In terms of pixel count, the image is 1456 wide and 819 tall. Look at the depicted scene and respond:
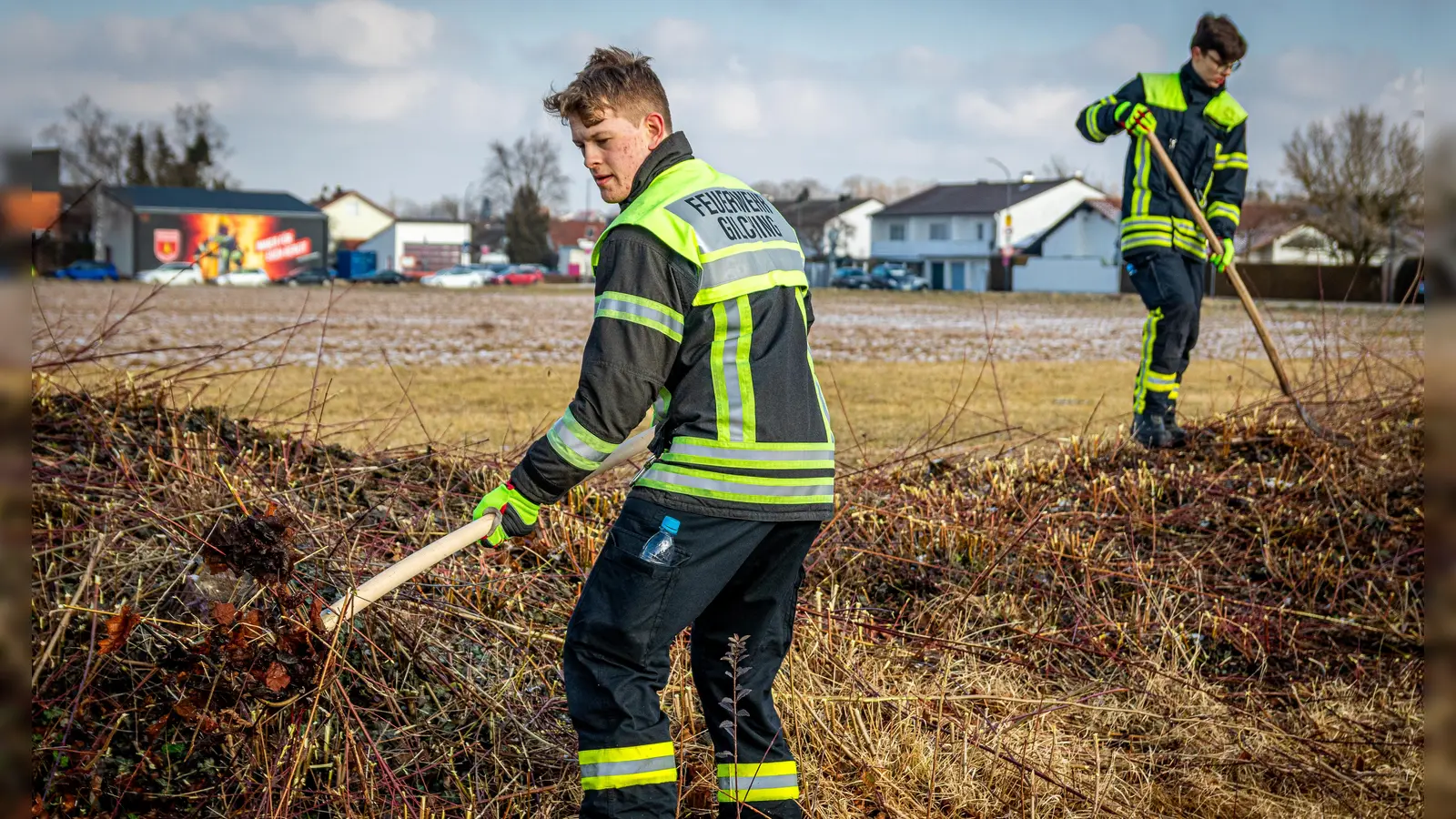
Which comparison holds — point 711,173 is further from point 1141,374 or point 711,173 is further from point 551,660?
point 1141,374

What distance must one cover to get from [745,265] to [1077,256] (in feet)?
207

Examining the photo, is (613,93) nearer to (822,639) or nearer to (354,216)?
(822,639)

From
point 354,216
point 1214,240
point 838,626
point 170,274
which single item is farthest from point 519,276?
point 838,626

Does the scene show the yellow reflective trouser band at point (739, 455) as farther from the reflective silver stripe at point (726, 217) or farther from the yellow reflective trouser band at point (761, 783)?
the yellow reflective trouser band at point (761, 783)

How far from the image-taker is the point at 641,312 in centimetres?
261

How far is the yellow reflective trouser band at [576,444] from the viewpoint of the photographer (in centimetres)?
266

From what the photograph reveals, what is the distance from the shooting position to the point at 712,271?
2.67 m

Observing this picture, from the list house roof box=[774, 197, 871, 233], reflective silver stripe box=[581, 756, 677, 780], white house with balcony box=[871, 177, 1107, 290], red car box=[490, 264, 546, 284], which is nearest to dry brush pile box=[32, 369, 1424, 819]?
reflective silver stripe box=[581, 756, 677, 780]

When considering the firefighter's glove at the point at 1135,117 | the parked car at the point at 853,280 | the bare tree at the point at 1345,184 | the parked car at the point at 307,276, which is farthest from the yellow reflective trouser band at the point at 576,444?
the parked car at the point at 307,276

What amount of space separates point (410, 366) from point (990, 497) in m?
10.0

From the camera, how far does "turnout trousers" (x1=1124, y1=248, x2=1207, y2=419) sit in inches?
259

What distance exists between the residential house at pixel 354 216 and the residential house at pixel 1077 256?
52.4 m

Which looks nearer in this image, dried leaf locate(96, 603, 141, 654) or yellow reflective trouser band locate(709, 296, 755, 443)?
yellow reflective trouser band locate(709, 296, 755, 443)

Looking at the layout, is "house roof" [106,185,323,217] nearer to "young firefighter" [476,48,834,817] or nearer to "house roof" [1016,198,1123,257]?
"house roof" [1016,198,1123,257]
